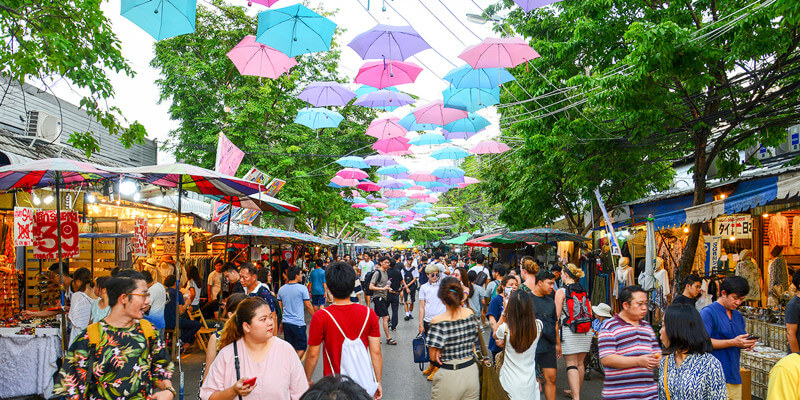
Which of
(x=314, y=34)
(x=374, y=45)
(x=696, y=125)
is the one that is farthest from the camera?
(x=696, y=125)

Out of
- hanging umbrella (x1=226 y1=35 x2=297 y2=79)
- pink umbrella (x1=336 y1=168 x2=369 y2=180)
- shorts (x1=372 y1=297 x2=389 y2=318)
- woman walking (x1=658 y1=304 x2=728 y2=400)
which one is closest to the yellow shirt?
woman walking (x1=658 y1=304 x2=728 y2=400)

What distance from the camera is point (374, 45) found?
862 centimetres

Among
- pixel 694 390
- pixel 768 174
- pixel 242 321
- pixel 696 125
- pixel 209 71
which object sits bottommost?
pixel 694 390

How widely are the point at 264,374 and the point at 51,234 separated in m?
6.88

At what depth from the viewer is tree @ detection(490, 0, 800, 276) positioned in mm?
7617

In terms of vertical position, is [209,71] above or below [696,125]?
above

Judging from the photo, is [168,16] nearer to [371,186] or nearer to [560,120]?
[560,120]

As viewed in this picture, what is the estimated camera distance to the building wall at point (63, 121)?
1211 cm

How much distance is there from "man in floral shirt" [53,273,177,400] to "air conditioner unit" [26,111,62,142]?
9994 mm

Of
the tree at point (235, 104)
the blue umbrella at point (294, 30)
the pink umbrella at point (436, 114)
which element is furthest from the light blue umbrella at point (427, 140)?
the blue umbrella at point (294, 30)

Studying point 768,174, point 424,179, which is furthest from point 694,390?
point 424,179

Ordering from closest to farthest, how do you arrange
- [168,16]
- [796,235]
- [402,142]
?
1. [168,16]
2. [796,235]
3. [402,142]

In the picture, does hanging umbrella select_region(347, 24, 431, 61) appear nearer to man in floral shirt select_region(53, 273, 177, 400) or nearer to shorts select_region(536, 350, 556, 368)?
shorts select_region(536, 350, 556, 368)

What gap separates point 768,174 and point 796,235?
2.59 m
